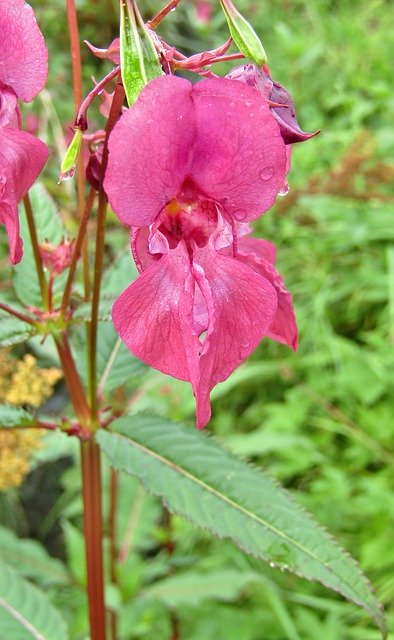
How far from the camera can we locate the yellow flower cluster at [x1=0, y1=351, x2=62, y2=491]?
4.50 ft

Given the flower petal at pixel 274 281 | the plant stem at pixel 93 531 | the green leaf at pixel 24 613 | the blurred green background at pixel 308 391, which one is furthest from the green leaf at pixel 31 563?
the flower petal at pixel 274 281

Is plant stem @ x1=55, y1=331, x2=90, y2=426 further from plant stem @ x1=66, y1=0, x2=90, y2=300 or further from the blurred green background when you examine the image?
the blurred green background

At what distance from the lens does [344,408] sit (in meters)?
2.18

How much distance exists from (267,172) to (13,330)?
1.21 ft

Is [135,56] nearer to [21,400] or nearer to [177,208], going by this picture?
[177,208]

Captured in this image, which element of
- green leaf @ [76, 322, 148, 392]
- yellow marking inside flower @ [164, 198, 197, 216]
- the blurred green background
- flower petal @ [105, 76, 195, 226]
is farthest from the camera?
the blurred green background

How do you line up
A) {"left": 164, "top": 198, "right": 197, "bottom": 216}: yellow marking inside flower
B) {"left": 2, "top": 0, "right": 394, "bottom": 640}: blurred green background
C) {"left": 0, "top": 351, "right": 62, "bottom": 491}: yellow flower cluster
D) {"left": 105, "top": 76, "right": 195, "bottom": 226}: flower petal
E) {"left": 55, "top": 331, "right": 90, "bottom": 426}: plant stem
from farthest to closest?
{"left": 2, "top": 0, "right": 394, "bottom": 640}: blurred green background → {"left": 0, "top": 351, "right": 62, "bottom": 491}: yellow flower cluster → {"left": 55, "top": 331, "right": 90, "bottom": 426}: plant stem → {"left": 164, "top": 198, "right": 197, "bottom": 216}: yellow marking inside flower → {"left": 105, "top": 76, "right": 195, "bottom": 226}: flower petal

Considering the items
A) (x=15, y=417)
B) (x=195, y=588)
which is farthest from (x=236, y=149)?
(x=195, y=588)

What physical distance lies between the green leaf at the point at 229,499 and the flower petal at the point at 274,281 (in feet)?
0.60

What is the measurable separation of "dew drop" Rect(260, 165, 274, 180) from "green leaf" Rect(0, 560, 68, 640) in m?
0.73

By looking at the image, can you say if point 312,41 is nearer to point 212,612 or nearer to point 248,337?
point 212,612

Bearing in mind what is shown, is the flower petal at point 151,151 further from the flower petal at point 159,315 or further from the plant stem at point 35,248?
the plant stem at point 35,248

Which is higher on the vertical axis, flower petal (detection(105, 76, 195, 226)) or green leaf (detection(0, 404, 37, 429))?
flower petal (detection(105, 76, 195, 226))

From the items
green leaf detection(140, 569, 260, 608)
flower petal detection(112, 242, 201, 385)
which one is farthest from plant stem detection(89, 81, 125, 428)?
green leaf detection(140, 569, 260, 608)
